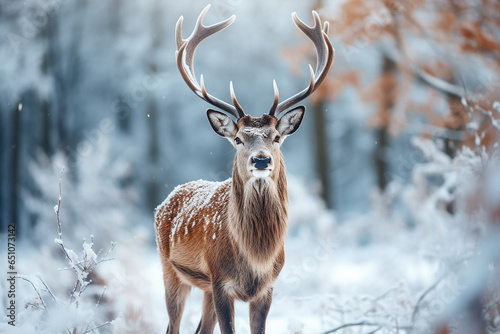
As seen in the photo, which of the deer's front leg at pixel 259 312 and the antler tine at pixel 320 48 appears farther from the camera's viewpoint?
the antler tine at pixel 320 48

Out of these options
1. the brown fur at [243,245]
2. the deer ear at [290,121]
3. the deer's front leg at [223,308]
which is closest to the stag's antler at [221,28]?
the deer ear at [290,121]

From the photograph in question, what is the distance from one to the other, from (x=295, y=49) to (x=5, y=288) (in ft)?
25.0

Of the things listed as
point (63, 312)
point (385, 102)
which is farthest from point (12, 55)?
point (63, 312)

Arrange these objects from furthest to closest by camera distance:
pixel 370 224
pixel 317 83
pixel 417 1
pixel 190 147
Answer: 1. pixel 190 147
2. pixel 370 224
3. pixel 417 1
4. pixel 317 83

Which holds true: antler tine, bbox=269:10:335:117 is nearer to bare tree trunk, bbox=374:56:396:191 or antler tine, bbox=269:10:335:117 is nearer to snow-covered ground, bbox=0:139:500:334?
snow-covered ground, bbox=0:139:500:334

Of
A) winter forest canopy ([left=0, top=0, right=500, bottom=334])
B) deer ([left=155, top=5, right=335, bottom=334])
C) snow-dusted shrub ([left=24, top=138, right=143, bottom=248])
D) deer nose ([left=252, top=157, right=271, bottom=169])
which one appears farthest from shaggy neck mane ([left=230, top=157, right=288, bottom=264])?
snow-dusted shrub ([left=24, top=138, right=143, bottom=248])

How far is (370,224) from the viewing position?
414 inches

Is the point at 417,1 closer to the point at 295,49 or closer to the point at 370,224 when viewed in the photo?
the point at 295,49

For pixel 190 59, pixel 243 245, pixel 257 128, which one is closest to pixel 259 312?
pixel 243 245

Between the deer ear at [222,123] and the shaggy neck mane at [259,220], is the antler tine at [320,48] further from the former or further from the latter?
the shaggy neck mane at [259,220]

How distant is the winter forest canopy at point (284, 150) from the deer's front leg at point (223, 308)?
72cm

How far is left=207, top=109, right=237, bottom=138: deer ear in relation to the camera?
3.46 m

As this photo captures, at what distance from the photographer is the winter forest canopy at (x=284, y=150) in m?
3.93

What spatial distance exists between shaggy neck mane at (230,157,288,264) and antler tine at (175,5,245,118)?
0.57 metres
